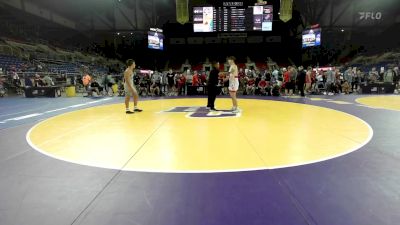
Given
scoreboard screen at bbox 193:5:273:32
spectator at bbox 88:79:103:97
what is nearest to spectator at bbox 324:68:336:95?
scoreboard screen at bbox 193:5:273:32

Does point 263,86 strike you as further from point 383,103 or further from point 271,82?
point 383,103

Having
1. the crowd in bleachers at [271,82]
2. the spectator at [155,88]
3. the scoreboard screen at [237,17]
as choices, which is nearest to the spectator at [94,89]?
the crowd in bleachers at [271,82]

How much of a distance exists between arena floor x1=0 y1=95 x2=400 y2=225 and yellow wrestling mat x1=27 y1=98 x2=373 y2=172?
0.02 meters

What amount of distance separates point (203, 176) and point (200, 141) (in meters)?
1.63

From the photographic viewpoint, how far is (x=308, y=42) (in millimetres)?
24453

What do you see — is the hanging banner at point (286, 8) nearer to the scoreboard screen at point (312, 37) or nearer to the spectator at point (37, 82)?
the scoreboard screen at point (312, 37)

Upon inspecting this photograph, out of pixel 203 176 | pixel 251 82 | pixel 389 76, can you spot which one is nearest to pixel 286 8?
pixel 251 82

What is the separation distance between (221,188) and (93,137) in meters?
3.16

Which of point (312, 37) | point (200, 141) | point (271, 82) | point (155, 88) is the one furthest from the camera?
point (312, 37)

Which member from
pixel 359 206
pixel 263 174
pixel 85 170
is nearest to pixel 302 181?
pixel 263 174

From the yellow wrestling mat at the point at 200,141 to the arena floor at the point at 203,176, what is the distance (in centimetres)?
2

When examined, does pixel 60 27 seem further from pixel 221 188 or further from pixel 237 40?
pixel 221 188

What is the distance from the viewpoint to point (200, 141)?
4.82 metres

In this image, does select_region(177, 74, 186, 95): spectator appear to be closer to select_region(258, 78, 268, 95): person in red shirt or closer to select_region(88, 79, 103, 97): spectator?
select_region(258, 78, 268, 95): person in red shirt
